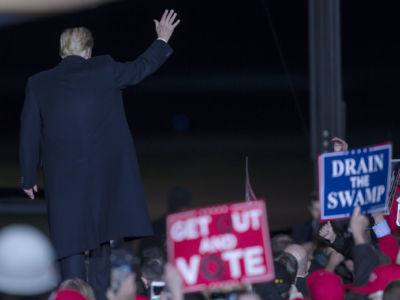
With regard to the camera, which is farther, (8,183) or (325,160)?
(8,183)

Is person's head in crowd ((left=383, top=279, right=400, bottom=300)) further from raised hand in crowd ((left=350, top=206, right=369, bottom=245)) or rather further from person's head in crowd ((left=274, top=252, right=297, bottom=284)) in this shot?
person's head in crowd ((left=274, top=252, right=297, bottom=284))

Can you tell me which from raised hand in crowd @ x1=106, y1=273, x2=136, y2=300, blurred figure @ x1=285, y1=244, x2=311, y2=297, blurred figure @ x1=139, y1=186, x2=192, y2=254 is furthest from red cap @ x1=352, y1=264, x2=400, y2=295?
blurred figure @ x1=139, y1=186, x2=192, y2=254

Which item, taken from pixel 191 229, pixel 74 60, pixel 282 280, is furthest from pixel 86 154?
pixel 282 280

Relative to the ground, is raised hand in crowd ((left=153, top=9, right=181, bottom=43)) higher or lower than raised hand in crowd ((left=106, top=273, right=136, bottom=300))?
higher

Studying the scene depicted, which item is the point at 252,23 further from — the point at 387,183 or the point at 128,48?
the point at 387,183

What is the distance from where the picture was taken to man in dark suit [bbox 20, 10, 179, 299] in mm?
5371

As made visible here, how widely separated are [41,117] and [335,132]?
4.66 metres

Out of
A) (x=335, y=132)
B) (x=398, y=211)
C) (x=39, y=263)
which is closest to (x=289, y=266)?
(x=398, y=211)

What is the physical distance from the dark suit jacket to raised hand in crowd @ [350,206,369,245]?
3.29 ft

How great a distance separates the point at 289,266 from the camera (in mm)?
5699

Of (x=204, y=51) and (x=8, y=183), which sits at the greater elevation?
Result: (x=204, y=51)

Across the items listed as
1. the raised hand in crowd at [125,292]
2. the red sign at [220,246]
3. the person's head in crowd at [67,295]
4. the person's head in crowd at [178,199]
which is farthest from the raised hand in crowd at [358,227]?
the person's head in crowd at [178,199]

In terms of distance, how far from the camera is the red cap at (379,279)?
488 centimetres

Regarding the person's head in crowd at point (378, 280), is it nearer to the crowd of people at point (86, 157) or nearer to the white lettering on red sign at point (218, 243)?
the crowd of people at point (86, 157)
